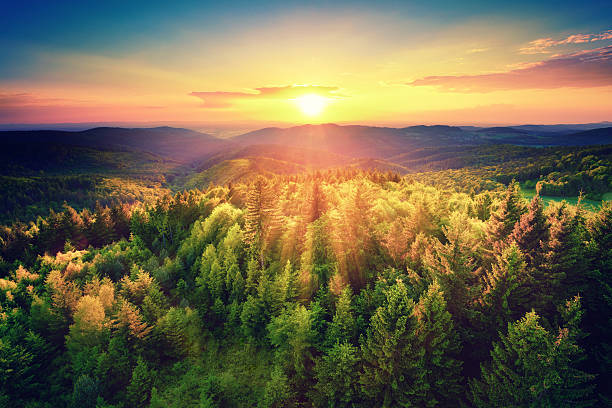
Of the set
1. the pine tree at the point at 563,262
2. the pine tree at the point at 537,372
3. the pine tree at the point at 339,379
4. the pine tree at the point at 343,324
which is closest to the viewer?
the pine tree at the point at 537,372

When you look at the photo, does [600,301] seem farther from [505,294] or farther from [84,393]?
[84,393]

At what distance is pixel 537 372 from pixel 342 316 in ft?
50.0

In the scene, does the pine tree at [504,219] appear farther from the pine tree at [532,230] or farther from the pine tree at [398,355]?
the pine tree at [398,355]

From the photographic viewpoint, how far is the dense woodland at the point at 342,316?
68.3ft

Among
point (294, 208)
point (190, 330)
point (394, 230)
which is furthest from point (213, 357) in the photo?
point (394, 230)

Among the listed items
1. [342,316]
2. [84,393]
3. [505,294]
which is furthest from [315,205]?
[84,393]

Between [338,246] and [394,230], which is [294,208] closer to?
[338,246]

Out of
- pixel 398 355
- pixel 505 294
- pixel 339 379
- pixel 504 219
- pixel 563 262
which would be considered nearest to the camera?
pixel 398 355

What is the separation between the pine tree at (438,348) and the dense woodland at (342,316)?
15cm

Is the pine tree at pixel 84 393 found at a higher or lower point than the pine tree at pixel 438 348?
lower

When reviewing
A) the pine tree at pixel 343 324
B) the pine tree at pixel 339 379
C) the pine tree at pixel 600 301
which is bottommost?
the pine tree at pixel 339 379

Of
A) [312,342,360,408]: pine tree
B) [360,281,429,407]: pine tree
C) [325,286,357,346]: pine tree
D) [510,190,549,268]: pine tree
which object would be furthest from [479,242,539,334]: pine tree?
[312,342,360,408]: pine tree

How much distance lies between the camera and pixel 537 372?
651 inches

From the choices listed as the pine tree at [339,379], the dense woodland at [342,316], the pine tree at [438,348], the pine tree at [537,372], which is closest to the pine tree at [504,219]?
the dense woodland at [342,316]
